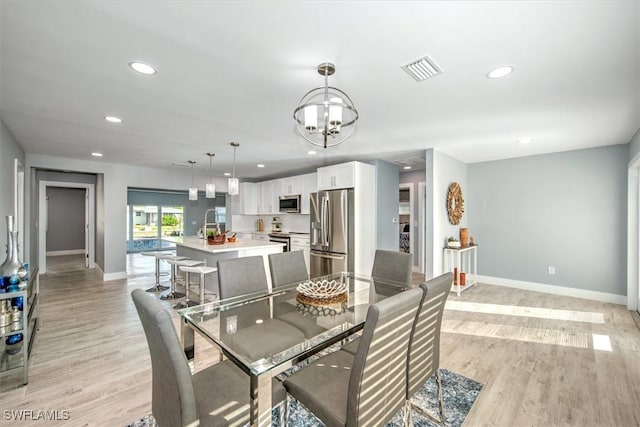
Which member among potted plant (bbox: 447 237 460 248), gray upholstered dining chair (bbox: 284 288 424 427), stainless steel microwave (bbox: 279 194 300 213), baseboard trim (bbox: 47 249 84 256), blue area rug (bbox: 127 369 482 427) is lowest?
blue area rug (bbox: 127 369 482 427)

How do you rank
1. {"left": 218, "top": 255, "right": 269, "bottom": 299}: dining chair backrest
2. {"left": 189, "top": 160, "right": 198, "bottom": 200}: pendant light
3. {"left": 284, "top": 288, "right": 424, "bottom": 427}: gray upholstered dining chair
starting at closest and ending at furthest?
{"left": 284, "top": 288, "right": 424, "bottom": 427}: gray upholstered dining chair → {"left": 218, "top": 255, "right": 269, "bottom": 299}: dining chair backrest → {"left": 189, "top": 160, "right": 198, "bottom": 200}: pendant light

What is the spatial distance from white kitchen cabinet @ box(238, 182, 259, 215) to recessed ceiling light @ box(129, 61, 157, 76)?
5540 mm

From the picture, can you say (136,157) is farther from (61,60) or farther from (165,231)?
(165,231)

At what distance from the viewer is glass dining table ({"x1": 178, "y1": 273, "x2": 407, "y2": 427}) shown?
50.1 inches

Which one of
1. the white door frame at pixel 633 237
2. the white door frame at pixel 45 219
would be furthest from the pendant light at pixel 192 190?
the white door frame at pixel 633 237

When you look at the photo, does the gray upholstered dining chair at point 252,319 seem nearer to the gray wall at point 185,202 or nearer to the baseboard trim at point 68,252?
the gray wall at point 185,202

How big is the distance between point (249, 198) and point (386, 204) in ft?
12.6

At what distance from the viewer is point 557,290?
4.64 meters

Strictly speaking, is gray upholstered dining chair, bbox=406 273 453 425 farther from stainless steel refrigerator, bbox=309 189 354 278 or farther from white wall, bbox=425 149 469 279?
stainless steel refrigerator, bbox=309 189 354 278

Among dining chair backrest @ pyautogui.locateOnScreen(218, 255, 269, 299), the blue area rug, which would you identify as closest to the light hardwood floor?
the blue area rug

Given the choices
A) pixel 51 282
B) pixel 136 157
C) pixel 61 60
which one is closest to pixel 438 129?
pixel 61 60

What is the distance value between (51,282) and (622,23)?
8.13 meters

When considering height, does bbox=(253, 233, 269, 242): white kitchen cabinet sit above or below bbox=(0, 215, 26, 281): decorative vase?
below

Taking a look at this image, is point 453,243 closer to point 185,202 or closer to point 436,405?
point 436,405
